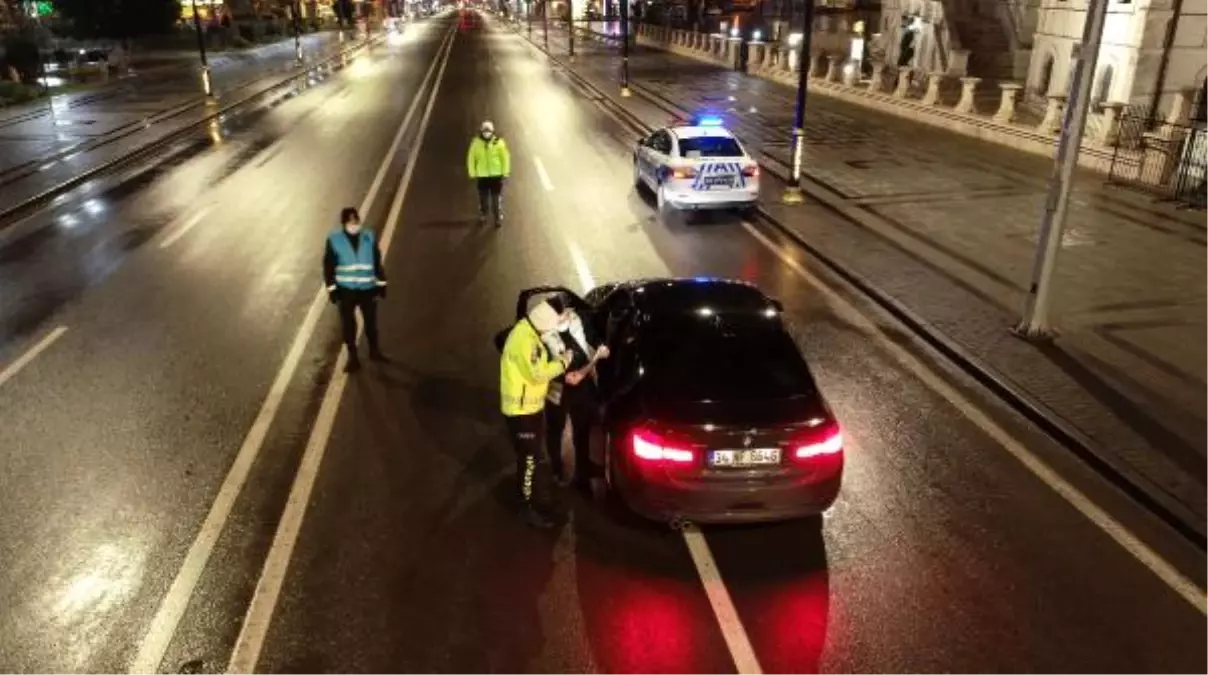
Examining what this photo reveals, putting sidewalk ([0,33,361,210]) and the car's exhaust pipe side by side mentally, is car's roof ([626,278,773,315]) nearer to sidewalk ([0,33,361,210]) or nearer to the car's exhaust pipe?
the car's exhaust pipe

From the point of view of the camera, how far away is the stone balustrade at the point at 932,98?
21797 millimetres

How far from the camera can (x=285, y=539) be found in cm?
653

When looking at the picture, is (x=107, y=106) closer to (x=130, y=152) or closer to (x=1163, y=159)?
(x=130, y=152)

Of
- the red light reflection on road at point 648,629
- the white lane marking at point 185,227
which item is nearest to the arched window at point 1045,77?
the white lane marking at point 185,227

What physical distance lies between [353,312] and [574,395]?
3.74 metres

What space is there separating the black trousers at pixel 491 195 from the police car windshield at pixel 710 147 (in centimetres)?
335

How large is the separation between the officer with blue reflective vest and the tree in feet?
188

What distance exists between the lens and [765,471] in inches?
235

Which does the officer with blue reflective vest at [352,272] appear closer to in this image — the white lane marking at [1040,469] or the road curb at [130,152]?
the white lane marking at [1040,469]

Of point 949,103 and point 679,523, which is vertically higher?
point 949,103

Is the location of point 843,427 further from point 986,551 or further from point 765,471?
point 765,471

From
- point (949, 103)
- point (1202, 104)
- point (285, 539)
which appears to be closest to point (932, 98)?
point (949, 103)

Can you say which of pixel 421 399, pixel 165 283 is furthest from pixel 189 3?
pixel 421 399

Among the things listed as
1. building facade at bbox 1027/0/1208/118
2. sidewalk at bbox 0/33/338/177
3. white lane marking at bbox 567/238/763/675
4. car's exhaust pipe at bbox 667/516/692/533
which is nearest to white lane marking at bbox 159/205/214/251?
sidewalk at bbox 0/33/338/177
